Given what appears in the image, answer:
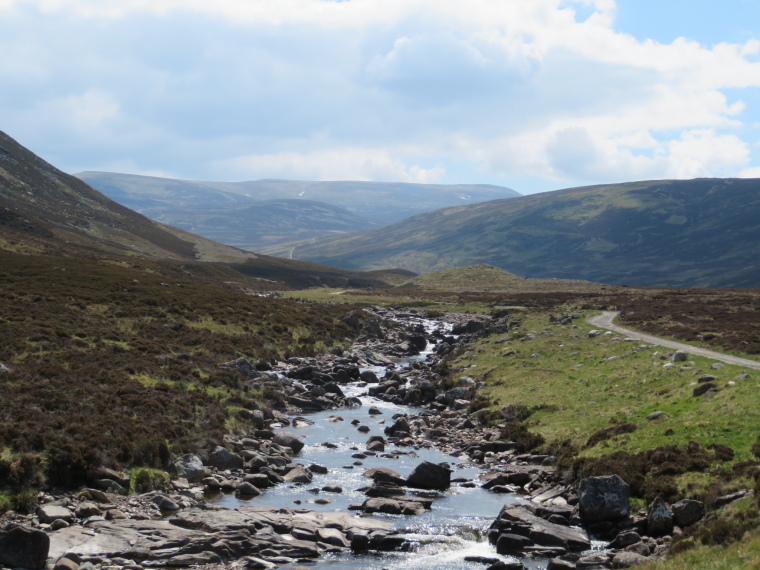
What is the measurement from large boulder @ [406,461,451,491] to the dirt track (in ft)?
74.2

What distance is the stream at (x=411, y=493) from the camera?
1961 centimetres

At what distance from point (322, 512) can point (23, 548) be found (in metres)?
10.3

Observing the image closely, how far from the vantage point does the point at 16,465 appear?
21.5 m

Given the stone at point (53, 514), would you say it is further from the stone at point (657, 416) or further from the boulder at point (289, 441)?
the stone at point (657, 416)

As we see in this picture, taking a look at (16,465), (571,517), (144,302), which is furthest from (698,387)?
(144,302)

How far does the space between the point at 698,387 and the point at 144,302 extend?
4754 centimetres

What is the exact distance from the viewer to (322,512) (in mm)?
23438

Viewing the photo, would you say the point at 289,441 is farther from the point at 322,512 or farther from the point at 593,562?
the point at 593,562

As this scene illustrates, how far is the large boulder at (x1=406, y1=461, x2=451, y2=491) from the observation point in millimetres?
26844

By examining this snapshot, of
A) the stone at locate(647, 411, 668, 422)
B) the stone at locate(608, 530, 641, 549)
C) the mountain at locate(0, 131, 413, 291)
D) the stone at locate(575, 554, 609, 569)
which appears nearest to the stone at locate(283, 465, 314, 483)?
the stone at locate(575, 554, 609, 569)

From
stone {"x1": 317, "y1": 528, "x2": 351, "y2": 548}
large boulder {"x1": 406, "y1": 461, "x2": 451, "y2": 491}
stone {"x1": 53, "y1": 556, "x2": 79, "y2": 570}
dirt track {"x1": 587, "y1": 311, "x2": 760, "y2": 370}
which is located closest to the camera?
stone {"x1": 53, "y1": 556, "x2": 79, "y2": 570}

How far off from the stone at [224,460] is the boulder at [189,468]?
3.58 feet

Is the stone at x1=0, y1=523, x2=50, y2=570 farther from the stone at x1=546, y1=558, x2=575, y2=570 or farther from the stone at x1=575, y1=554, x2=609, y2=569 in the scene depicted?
the stone at x1=575, y1=554, x2=609, y2=569

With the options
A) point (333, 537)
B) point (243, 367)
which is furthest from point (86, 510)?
point (243, 367)
